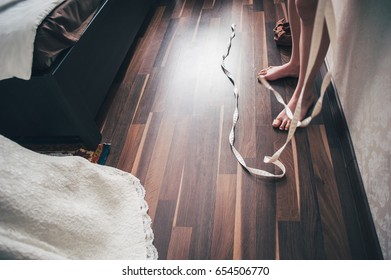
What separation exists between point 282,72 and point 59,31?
39.8 inches

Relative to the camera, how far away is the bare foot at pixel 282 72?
1.27 meters

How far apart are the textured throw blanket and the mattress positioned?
0.35 metres

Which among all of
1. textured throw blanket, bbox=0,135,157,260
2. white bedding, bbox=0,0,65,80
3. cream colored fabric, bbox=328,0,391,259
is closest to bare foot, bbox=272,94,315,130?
cream colored fabric, bbox=328,0,391,259

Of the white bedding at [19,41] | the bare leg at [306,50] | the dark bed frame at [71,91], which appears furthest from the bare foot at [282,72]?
the white bedding at [19,41]

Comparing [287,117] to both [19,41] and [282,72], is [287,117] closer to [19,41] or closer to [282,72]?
[282,72]

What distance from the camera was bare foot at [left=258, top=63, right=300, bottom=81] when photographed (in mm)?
1271

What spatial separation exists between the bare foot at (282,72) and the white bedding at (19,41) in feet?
3.31

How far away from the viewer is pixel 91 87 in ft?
3.92

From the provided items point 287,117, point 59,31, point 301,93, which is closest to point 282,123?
point 287,117

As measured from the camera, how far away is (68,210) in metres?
0.76

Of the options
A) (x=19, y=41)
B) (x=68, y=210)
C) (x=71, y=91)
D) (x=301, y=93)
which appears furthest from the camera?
(x=71, y=91)

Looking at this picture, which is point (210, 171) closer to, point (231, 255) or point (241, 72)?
point (231, 255)

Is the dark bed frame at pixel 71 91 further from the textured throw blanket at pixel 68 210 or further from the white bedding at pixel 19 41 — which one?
the textured throw blanket at pixel 68 210
